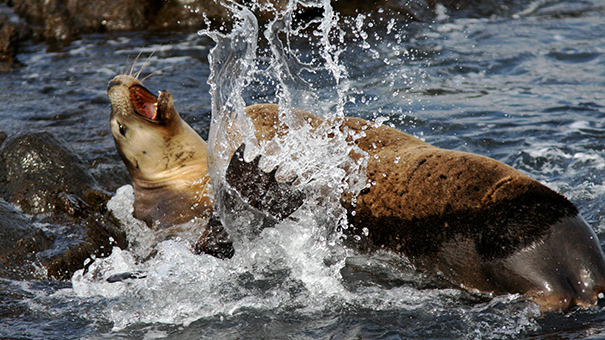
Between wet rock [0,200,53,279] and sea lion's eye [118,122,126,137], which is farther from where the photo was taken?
sea lion's eye [118,122,126,137]

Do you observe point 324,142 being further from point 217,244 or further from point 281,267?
point 217,244

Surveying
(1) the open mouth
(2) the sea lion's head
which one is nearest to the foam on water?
(2) the sea lion's head

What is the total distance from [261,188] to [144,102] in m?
1.77

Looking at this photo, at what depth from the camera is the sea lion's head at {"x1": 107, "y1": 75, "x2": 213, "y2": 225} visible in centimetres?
498

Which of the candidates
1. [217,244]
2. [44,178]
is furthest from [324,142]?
[44,178]

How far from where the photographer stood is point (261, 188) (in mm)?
3959

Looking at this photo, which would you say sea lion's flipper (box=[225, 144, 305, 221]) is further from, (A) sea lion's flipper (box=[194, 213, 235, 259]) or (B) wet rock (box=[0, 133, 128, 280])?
(B) wet rock (box=[0, 133, 128, 280])

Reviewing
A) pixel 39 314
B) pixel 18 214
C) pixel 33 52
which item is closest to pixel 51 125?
pixel 18 214

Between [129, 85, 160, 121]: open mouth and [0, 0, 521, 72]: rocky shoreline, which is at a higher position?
[129, 85, 160, 121]: open mouth

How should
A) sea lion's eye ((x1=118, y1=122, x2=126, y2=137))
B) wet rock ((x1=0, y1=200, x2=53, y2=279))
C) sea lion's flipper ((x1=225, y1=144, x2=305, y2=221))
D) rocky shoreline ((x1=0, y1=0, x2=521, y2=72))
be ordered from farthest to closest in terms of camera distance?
rocky shoreline ((x1=0, y1=0, x2=521, y2=72)) → sea lion's eye ((x1=118, y1=122, x2=126, y2=137)) → wet rock ((x1=0, y1=200, x2=53, y2=279)) → sea lion's flipper ((x1=225, y1=144, x2=305, y2=221))

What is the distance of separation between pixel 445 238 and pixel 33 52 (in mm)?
9114

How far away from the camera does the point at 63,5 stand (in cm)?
1152

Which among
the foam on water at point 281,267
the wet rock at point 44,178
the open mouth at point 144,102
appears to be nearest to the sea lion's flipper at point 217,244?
the foam on water at point 281,267

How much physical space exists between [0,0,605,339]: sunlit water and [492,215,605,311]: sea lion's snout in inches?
3.5
